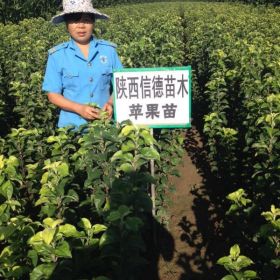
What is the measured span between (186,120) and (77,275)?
203 cm

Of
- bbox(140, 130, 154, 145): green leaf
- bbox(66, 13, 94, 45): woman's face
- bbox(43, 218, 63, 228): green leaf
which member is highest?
bbox(66, 13, 94, 45): woman's face

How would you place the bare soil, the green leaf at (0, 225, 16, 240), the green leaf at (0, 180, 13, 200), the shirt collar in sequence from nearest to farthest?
the green leaf at (0, 225, 16, 240)
the green leaf at (0, 180, 13, 200)
the shirt collar
the bare soil

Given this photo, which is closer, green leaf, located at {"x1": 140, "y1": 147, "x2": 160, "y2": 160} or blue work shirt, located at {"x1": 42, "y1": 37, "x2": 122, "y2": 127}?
green leaf, located at {"x1": 140, "y1": 147, "x2": 160, "y2": 160}

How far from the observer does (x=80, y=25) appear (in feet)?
12.1

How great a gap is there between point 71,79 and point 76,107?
0.32m

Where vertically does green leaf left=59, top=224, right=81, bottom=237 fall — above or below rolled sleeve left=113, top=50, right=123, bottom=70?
below

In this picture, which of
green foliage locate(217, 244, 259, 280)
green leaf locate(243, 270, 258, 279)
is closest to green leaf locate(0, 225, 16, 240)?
green foliage locate(217, 244, 259, 280)

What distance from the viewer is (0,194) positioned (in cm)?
251

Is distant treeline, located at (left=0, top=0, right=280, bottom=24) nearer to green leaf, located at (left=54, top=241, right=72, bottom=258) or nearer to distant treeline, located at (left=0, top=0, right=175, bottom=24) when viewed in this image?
distant treeline, located at (left=0, top=0, right=175, bottom=24)

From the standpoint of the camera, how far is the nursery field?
2.31 meters

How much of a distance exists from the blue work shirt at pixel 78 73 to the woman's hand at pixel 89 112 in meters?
0.31

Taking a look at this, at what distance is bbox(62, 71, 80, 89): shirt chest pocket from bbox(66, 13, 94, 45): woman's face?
12.3 inches

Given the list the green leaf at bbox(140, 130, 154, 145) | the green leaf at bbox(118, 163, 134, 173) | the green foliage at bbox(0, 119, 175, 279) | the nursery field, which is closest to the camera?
the green foliage at bbox(0, 119, 175, 279)

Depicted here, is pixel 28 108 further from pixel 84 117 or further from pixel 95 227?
pixel 95 227
